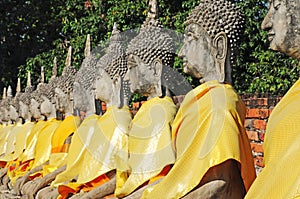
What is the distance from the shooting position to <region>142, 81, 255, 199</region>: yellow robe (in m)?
2.29

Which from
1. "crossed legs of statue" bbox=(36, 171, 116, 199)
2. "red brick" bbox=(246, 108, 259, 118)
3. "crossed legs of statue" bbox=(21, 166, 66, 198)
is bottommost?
"crossed legs of statue" bbox=(21, 166, 66, 198)

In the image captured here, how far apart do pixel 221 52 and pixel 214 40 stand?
2.2 inches

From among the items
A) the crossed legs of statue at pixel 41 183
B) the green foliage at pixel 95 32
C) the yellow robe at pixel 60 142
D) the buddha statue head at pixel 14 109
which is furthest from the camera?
the buddha statue head at pixel 14 109

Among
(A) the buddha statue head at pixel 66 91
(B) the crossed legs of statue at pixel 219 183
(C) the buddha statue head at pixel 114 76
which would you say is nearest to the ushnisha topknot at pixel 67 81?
(A) the buddha statue head at pixel 66 91

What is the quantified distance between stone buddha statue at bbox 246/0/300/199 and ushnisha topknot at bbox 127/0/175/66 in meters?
1.26

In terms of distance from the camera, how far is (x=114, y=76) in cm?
403

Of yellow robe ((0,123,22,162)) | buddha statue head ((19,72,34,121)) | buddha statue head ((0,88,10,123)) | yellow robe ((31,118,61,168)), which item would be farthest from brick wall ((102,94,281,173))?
buddha statue head ((0,88,10,123))

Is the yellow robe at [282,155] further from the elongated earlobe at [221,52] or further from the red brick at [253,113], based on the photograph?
the red brick at [253,113]

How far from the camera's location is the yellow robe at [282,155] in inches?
66.4

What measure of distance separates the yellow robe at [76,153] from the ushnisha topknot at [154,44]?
856mm

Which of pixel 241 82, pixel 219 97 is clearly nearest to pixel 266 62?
pixel 241 82

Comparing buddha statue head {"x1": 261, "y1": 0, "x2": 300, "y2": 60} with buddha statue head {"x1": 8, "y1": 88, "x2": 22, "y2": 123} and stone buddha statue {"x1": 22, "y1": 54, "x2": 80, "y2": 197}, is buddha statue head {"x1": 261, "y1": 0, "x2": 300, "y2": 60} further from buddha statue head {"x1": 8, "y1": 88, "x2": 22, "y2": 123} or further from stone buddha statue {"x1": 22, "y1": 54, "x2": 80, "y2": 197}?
buddha statue head {"x1": 8, "y1": 88, "x2": 22, "y2": 123}

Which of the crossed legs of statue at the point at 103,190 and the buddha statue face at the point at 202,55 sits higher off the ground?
the buddha statue face at the point at 202,55

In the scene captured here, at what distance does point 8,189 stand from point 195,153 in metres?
4.20
